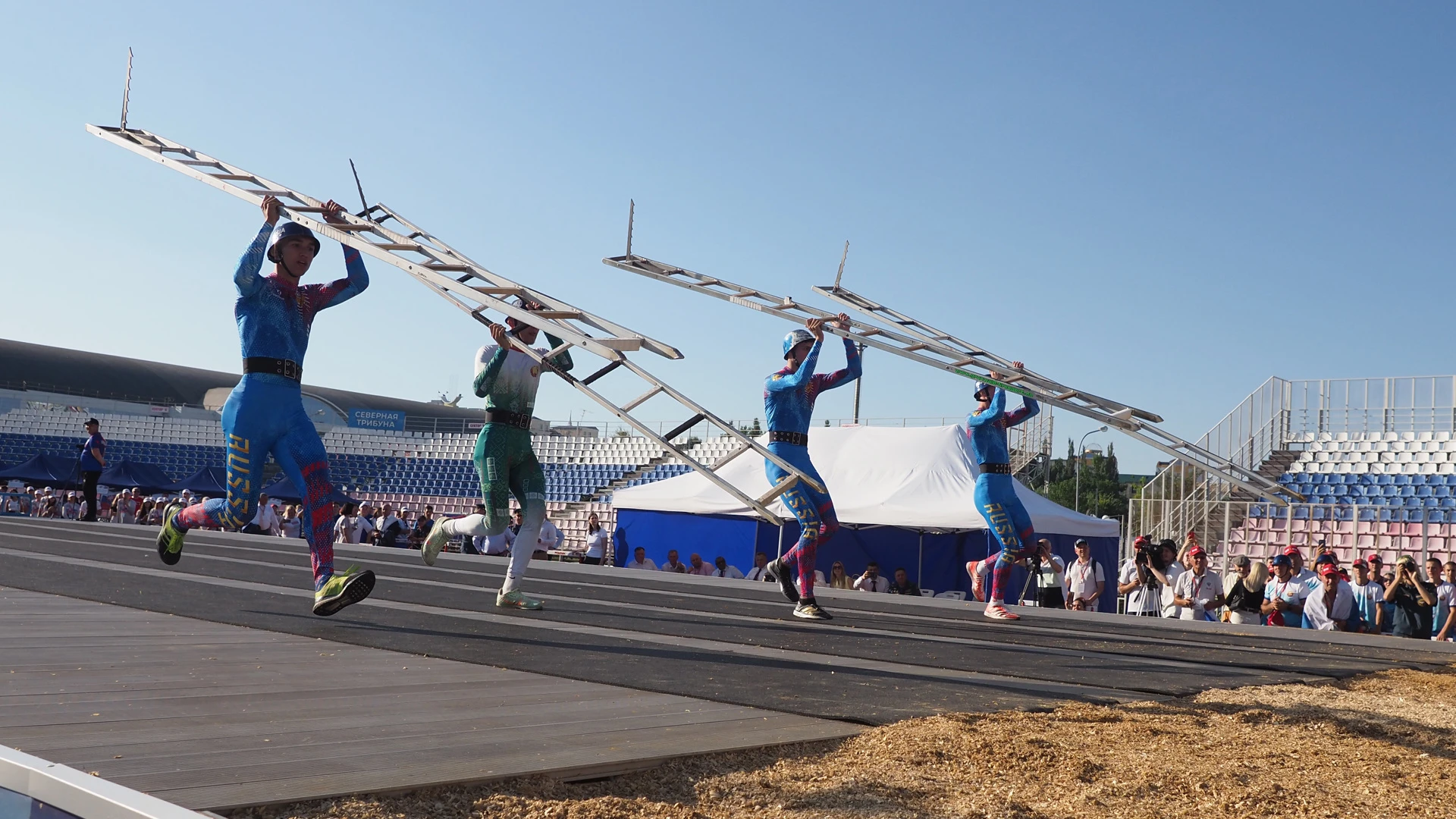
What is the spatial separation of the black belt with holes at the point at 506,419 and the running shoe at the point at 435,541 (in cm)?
99

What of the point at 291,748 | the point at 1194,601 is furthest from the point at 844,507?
the point at 291,748

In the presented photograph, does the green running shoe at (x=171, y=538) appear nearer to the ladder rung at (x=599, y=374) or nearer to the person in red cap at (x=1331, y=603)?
the ladder rung at (x=599, y=374)

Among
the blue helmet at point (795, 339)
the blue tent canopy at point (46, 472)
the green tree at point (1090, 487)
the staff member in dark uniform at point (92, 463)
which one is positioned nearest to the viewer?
the blue helmet at point (795, 339)

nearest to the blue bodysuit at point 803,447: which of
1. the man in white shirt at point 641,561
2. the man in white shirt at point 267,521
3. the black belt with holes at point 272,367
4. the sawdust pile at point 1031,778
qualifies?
the black belt with holes at point 272,367

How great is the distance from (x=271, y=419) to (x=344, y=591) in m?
1.01

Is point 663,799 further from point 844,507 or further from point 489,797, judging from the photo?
point 844,507

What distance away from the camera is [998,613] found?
32.9ft

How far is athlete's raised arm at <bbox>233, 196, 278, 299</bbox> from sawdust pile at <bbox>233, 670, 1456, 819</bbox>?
4.36 metres

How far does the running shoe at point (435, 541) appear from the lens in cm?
855

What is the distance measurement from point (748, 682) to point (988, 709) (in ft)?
3.31

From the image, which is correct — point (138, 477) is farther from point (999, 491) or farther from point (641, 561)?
point (999, 491)

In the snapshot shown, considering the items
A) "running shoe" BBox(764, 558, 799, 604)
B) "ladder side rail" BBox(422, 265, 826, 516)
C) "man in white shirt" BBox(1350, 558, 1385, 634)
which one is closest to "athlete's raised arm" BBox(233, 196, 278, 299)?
"ladder side rail" BBox(422, 265, 826, 516)

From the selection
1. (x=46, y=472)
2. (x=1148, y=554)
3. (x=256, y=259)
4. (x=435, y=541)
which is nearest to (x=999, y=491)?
(x=1148, y=554)

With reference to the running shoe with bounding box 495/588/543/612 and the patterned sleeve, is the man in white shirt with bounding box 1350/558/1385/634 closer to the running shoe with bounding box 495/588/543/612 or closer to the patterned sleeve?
the running shoe with bounding box 495/588/543/612
